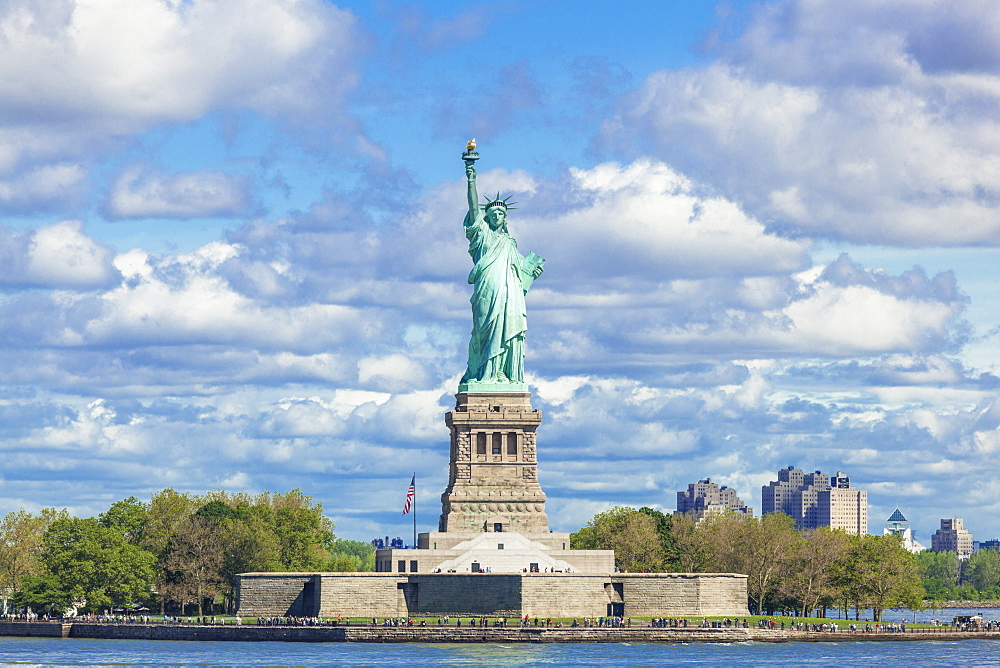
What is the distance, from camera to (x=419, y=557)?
99.2 m

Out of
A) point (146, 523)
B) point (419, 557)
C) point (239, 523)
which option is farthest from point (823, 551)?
point (146, 523)

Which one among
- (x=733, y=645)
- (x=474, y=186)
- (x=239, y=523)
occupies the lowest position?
(x=733, y=645)

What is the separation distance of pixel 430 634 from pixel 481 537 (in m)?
10.3

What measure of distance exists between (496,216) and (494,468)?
14.8 metres

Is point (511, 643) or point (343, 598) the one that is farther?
point (343, 598)

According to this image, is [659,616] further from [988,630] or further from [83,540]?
[83,540]

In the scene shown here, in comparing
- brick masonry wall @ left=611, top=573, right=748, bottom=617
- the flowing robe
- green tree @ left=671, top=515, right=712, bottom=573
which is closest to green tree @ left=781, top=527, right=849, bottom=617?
green tree @ left=671, top=515, right=712, bottom=573

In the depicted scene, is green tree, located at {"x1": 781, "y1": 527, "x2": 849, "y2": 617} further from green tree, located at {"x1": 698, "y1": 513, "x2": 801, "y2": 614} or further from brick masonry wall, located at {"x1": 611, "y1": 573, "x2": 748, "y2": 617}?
brick masonry wall, located at {"x1": 611, "y1": 573, "x2": 748, "y2": 617}

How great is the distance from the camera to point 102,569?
4139 inches

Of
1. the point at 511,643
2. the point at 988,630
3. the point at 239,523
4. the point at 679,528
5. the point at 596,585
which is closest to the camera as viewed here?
the point at 511,643

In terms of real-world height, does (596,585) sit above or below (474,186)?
below

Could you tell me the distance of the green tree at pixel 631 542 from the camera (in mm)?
113625

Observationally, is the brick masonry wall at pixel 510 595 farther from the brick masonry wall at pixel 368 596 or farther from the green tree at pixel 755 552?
the green tree at pixel 755 552

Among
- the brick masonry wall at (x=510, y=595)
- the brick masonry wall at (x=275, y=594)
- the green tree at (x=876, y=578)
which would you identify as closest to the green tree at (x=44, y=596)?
the brick masonry wall at (x=275, y=594)
